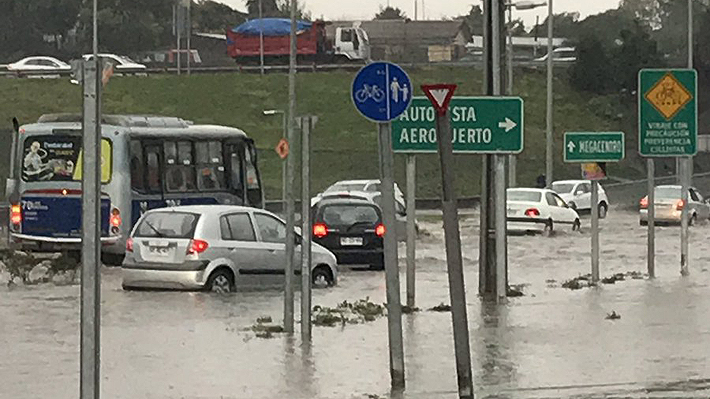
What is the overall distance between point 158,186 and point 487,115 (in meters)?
13.8

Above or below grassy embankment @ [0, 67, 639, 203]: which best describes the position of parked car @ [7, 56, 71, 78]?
above

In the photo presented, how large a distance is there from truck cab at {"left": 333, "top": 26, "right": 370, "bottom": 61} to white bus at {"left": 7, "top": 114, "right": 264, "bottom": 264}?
2478 inches

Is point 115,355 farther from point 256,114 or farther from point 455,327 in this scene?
point 256,114

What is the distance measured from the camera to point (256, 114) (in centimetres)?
8650

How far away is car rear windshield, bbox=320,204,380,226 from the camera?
35.1m

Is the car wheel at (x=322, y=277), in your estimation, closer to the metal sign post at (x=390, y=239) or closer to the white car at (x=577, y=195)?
the metal sign post at (x=390, y=239)

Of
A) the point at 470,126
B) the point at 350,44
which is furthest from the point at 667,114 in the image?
the point at 350,44

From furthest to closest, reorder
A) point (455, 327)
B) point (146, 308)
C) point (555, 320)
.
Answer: point (146, 308), point (555, 320), point (455, 327)

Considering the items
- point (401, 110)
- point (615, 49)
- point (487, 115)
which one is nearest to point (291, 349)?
point (401, 110)

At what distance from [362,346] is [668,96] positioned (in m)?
13.0

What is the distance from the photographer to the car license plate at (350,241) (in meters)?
35.0

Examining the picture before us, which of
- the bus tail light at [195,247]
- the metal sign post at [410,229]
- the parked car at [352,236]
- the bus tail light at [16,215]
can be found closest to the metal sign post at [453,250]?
the metal sign post at [410,229]

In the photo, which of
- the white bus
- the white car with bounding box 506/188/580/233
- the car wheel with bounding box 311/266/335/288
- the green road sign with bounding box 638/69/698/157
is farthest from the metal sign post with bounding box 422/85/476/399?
the white car with bounding box 506/188/580/233

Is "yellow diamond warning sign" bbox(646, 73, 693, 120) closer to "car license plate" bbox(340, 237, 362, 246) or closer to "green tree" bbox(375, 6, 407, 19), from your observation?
"car license plate" bbox(340, 237, 362, 246)
